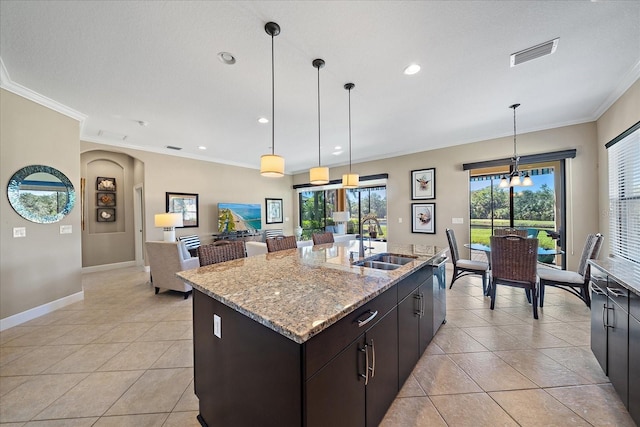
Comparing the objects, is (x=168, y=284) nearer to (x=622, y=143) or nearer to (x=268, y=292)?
(x=268, y=292)

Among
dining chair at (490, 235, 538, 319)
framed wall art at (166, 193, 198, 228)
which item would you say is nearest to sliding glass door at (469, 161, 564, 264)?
dining chair at (490, 235, 538, 319)

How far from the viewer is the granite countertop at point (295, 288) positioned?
3.19 ft

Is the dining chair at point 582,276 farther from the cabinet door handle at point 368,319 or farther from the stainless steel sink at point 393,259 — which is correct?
the cabinet door handle at point 368,319

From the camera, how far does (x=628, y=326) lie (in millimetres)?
1471

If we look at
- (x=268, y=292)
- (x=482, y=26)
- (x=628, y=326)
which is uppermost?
(x=482, y=26)

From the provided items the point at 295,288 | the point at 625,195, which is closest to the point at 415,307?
the point at 295,288

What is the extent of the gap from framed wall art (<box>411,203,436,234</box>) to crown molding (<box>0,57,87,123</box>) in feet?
21.4

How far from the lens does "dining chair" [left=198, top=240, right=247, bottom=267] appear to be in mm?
A: 2185

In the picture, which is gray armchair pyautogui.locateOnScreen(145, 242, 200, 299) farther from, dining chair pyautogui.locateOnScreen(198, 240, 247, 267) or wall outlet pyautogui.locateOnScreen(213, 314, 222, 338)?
wall outlet pyautogui.locateOnScreen(213, 314, 222, 338)

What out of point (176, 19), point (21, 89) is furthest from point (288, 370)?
point (21, 89)

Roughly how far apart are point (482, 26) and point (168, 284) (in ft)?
16.2

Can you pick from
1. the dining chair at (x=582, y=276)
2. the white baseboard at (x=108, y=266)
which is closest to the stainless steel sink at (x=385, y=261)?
the dining chair at (x=582, y=276)

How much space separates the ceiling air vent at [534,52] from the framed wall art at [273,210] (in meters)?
6.74

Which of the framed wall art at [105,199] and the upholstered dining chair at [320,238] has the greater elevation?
the framed wall art at [105,199]
